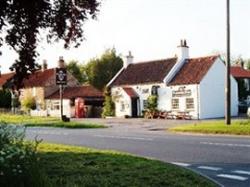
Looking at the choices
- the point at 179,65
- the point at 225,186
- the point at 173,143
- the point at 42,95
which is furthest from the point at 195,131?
the point at 42,95

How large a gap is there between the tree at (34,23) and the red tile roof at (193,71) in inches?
1827

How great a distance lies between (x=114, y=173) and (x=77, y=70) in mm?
101935

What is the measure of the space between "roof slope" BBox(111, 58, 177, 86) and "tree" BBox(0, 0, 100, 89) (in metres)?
50.7

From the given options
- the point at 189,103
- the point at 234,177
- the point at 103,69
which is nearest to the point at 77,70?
the point at 103,69

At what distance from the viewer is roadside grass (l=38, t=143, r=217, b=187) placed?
1073 centimetres

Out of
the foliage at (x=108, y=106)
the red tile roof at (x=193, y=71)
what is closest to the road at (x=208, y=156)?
the red tile roof at (x=193, y=71)

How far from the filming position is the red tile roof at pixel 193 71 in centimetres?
5438

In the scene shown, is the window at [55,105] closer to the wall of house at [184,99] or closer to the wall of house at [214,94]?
the wall of house at [184,99]

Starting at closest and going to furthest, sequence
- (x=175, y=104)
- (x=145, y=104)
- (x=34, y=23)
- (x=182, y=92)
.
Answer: (x=34, y=23)
(x=182, y=92)
(x=175, y=104)
(x=145, y=104)

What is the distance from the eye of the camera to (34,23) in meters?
7.37

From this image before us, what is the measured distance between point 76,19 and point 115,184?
421 centimetres

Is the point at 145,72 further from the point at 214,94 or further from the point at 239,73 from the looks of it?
the point at 239,73

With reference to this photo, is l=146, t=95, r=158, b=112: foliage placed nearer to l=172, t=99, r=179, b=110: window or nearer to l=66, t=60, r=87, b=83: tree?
l=172, t=99, r=179, b=110: window

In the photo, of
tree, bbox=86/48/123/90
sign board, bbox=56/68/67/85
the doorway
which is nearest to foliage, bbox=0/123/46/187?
sign board, bbox=56/68/67/85
